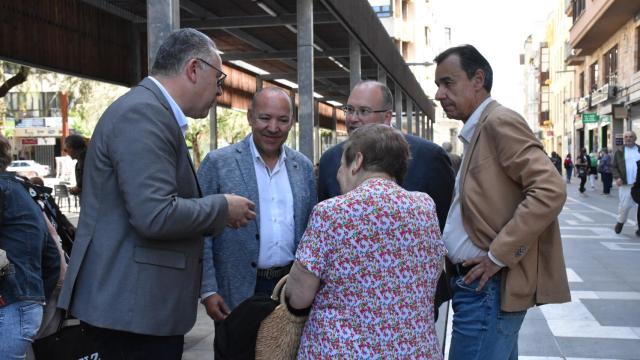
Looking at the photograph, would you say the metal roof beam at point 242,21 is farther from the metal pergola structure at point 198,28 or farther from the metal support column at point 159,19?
the metal support column at point 159,19

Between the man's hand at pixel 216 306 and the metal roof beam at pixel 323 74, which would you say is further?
the metal roof beam at pixel 323 74

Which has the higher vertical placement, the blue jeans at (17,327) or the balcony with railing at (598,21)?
the balcony with railing at (598,21)

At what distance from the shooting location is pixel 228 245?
12.0 ft

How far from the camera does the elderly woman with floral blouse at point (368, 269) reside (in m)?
2.32

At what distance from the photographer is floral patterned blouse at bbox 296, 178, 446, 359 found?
2316 millimetres

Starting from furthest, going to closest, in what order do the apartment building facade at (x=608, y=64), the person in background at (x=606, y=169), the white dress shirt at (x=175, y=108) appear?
the apartment building facade at (x=608, y=64)
the person in background at (x=606, y=169)
the white dress shirt at (x=175, y=108)

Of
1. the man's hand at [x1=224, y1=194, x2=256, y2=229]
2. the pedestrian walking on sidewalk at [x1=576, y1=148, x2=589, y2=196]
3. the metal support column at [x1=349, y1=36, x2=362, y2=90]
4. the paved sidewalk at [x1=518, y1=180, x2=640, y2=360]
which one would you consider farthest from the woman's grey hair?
the pedestrian walking on sidewalk at [x1=576, y1=148, x2=589, y2=196]

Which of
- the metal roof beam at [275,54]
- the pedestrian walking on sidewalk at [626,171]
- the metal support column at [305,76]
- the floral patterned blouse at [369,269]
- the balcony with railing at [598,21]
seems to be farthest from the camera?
the balcony with railing at [598,21]

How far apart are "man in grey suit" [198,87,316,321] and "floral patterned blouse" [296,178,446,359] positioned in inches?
48.9

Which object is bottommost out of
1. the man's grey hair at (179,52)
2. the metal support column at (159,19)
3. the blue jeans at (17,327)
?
the blue jeans at (17,327)

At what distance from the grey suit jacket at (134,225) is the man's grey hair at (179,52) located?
21 cm

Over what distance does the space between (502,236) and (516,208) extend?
17cm

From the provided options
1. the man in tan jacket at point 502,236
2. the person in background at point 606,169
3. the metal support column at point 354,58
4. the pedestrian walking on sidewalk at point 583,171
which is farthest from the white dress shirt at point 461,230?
the pedestrian walking on sidewalk at point 583,171

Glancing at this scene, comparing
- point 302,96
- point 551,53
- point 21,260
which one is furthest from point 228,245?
point 551,53
